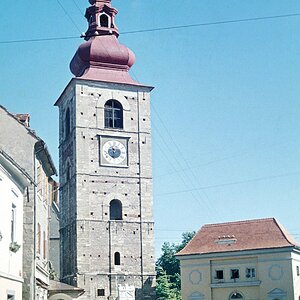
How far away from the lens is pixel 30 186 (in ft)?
88.0

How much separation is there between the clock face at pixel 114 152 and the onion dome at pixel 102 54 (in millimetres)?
5850

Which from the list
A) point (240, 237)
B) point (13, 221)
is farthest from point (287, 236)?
point (13, 221)

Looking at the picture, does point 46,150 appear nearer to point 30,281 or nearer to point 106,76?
point 30,281

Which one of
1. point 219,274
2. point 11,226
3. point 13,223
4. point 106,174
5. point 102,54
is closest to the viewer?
point 11,226

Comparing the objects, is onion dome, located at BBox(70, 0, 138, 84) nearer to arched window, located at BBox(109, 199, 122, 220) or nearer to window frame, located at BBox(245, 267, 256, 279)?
arched window, located at BBox(109, 199, 122, 220)

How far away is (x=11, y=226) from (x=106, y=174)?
39.1 m

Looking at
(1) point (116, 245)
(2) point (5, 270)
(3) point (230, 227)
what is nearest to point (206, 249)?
(3) point (230, 227)

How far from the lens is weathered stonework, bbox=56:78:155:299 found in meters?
59.6

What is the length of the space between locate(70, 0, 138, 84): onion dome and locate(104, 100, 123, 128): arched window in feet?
7.03

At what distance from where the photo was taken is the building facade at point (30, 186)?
2619cm

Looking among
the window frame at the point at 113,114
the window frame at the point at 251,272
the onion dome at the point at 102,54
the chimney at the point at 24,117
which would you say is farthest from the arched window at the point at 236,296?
the chimney at the point at 24,117

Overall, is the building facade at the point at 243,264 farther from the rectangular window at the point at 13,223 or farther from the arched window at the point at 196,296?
the rectangular window at the point at 13,223

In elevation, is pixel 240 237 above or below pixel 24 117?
below

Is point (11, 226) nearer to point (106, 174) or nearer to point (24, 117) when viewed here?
point (24, 117)
